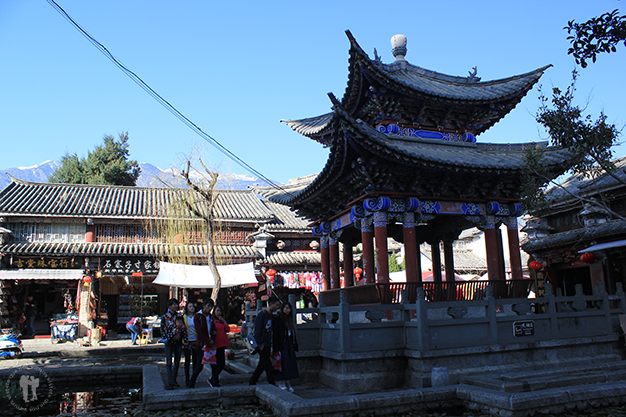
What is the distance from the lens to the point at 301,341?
9.89 meters

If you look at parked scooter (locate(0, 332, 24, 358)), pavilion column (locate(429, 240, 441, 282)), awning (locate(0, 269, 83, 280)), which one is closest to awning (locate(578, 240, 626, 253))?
pavilion column (locate(429, 240, 441, 282))

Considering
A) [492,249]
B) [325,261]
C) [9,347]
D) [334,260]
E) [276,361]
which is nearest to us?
[276,361]

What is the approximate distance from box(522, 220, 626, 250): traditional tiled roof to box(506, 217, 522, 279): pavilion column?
4.95m

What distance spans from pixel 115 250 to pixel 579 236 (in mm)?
19741

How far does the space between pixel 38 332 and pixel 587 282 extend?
24.7m

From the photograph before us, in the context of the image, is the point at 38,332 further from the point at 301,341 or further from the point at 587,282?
the point at 587,282

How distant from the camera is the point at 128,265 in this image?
23.0 m

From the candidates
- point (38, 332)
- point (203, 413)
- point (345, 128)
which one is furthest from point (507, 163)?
point (38, 332)

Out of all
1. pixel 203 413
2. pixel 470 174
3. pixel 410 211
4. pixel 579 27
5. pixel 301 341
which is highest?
pixel 579 27

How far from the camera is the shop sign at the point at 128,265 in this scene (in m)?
22.7

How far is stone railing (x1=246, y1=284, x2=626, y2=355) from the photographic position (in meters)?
8.82

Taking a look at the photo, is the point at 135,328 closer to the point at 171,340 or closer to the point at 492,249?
the point at 171,340

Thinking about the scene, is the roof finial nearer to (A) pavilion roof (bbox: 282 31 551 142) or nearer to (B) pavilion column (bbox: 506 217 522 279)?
(A) pavilion roof (bbox: 282 31 551 142)

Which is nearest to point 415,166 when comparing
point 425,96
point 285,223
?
point 425,96
